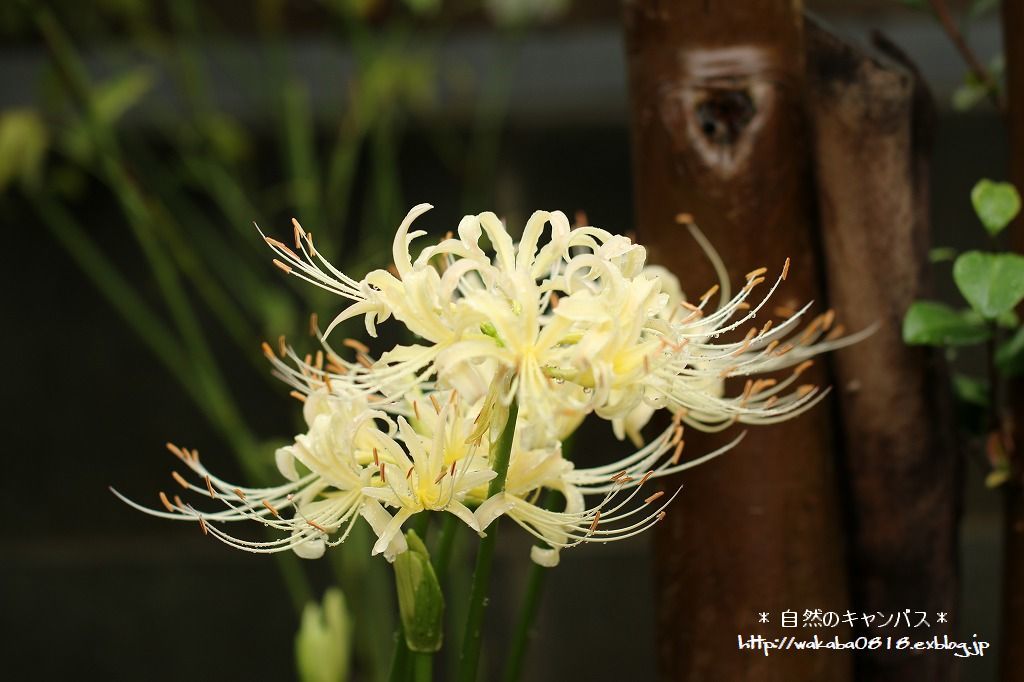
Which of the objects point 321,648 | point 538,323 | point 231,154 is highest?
point 231,154

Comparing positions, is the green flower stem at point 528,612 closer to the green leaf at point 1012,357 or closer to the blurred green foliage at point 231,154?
the green leaf at point 1012,357

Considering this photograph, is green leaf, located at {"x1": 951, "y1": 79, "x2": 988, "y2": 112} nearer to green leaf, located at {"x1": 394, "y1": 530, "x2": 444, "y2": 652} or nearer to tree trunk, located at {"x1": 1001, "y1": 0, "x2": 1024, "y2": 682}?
tree trunk, located at {"x1": 1001, "y1": 0, "x2": 1024, "y2": 682}

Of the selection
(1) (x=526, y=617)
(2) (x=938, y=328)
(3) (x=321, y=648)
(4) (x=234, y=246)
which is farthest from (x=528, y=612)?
(4) (x=234, y=246)

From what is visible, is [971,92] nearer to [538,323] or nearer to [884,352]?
[884,352]

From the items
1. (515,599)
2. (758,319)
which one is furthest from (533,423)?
(515,599)

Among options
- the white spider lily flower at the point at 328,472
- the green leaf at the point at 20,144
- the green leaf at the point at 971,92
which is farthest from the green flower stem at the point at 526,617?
the green leaf at the point at 20,144
